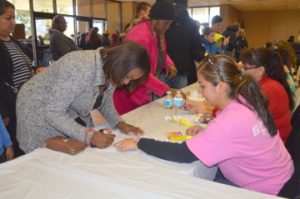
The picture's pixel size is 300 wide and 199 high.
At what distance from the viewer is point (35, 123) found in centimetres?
145

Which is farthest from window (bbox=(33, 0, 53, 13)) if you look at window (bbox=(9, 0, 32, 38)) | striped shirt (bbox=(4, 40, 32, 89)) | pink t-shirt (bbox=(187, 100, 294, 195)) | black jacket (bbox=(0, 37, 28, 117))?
pink t-shirt (bbox=(187, 100, 294, 195))

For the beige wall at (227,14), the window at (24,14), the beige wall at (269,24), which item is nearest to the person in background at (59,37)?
the window at (24,14)

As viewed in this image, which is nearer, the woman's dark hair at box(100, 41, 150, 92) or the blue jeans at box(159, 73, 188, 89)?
the woman's dark hair at box(100, 41, 150, 92)

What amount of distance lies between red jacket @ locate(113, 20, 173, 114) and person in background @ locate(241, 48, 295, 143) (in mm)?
659

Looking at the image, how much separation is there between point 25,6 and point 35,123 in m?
6.70

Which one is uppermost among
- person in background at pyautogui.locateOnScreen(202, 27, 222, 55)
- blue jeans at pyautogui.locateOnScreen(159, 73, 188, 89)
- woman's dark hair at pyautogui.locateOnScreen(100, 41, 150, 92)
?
person in background at pyautogui.locateOnScreen(202, 27, 222, 55)

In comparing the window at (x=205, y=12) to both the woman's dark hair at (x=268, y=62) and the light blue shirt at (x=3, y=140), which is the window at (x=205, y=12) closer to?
the woman's dark hair at (x=268, y=62)

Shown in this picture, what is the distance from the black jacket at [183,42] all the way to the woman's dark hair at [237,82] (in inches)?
73.4

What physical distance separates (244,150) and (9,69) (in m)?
1.82

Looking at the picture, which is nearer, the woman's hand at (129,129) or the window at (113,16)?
the woman's hand at (129,129)

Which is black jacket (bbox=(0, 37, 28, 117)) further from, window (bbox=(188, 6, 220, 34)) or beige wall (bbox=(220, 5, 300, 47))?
beige wall (bbox=(220, 5, 300, 47))

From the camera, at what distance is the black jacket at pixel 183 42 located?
3.14m

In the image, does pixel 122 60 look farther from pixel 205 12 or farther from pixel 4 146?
pixel 205 12

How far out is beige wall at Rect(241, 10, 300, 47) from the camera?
14.1m
